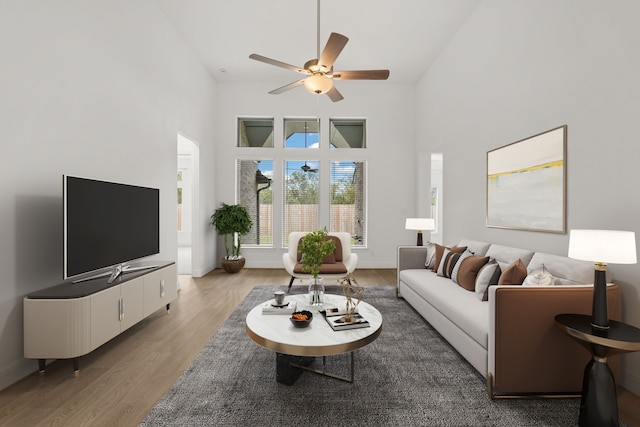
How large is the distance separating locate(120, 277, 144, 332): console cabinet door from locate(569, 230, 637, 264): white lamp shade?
11.1ft

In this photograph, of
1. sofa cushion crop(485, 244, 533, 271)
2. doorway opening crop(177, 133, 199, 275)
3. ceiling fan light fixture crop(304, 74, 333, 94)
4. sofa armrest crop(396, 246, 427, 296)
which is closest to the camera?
sofa cushion crop(485, 244, 533, 271)

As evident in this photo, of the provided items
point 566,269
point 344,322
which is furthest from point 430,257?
point 344,322

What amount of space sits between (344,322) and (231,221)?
408cm

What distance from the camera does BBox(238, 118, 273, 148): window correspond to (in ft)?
21.3

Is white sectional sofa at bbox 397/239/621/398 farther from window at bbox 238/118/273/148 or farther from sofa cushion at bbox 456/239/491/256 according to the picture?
window at bbox 238/118/273/148

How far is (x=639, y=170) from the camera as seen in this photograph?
2006 mm

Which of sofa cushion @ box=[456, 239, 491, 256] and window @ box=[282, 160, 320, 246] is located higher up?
window @ box=[282, 160, 320, 246]

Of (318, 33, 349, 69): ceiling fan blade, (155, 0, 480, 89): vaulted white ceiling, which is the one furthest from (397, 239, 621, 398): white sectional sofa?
(155, 0, 480, 89): vaulted white ceiling

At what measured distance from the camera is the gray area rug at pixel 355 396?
1.79 meters

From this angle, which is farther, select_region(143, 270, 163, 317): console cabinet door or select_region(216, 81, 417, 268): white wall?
select_region(216, 81, 417, 268): white wall

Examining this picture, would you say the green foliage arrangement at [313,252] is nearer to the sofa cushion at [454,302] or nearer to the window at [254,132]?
the sofa cushion at [454,302]

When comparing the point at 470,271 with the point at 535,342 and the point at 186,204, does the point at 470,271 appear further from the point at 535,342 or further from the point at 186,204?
the point at 186,204

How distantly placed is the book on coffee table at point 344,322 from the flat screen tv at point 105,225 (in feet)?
6.45

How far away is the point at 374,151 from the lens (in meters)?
6.44
